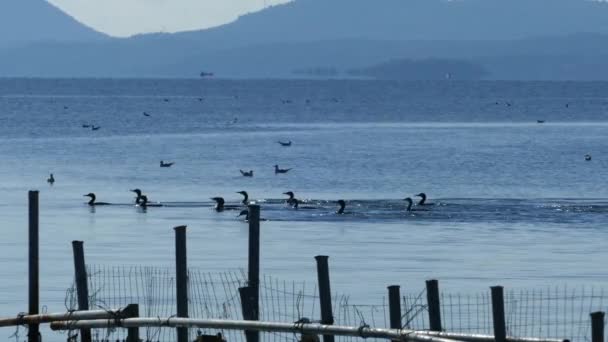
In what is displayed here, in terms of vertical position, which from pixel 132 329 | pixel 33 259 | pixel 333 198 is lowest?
pixel 132 329

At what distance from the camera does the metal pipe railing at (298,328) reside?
1866 centimetres

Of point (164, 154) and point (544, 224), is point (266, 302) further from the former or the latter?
point (164, 154)

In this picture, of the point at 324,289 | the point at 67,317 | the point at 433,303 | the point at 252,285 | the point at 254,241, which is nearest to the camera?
the point at 433,303

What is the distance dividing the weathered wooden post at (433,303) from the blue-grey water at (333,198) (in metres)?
10.7

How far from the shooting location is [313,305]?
29.2 meters

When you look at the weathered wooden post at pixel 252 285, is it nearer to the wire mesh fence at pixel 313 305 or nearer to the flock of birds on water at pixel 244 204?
the wire mesh fence at pixel 313 305

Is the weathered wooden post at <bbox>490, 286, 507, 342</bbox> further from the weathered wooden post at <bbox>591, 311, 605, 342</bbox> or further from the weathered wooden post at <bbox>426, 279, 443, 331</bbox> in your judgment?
the weathered wooden post at <bbox>426, 279, 443, 331</bbox>

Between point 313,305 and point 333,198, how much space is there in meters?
28.2

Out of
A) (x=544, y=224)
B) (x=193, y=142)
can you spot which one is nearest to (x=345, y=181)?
(x=544, y=224)

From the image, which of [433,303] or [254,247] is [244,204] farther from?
[433,303]

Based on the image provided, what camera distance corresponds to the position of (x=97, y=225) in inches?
1815

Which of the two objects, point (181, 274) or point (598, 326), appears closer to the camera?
point (598, 326)

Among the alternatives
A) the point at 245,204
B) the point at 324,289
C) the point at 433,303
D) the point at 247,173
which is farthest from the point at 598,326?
the point at 247,173

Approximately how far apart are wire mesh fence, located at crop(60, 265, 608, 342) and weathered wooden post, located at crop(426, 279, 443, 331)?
4391 mm
